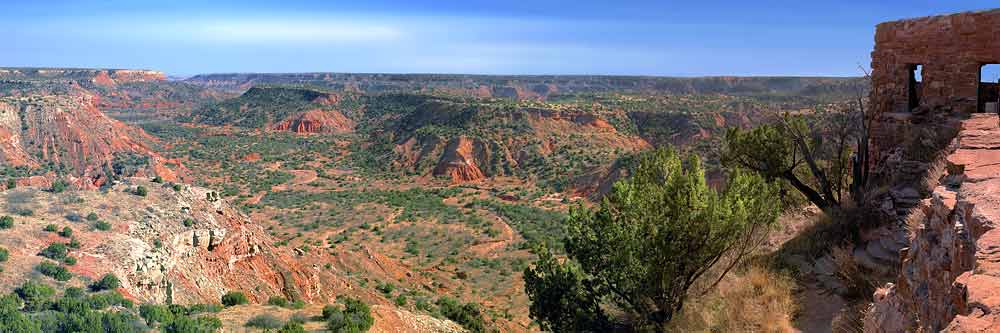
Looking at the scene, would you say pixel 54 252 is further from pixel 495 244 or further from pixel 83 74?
pixel 83 74

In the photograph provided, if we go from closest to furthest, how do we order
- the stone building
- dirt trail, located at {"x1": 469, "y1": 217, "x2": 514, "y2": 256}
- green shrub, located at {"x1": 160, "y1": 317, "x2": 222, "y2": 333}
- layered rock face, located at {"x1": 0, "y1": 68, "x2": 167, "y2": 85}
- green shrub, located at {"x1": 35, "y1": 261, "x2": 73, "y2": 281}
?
the stone building < green shrub, located at {"x1": 160, "y1": 317, "x2": 222, "y2": 333} < green shrub, located at {"x1": 35, "y1": 261, "x2": 73, "y2": 281} < dirt trail, located at {"x1": 469, "y1": 217, "x2": 514, "y2": 256} < layered rock face, located at {"x1": 0, "y1": 68, "x2": 167, "y2": 85}

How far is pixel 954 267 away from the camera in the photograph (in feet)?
13.3

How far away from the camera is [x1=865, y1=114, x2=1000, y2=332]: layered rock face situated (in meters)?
3.32

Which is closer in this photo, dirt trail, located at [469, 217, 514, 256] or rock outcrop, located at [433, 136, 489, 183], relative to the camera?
dirt trail, located at [469, 217, 514, 256]

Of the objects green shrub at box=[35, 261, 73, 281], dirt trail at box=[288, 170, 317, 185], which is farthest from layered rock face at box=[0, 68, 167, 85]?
green shrub at box=[35, 261, 73, 281]

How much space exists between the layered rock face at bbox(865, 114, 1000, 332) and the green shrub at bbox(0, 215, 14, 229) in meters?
18.7

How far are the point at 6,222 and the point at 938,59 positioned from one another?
70.6 ft

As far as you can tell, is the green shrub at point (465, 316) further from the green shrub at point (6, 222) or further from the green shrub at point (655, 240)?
the green shrub at point (6, 222)

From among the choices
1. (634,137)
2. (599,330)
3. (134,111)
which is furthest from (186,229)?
(134,111)

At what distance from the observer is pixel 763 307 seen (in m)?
10.2

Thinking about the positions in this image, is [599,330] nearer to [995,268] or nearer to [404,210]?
[995,268]

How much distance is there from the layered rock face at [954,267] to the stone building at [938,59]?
6.36 m

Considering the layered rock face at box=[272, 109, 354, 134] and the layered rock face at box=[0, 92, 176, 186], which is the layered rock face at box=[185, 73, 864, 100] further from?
the layered rock face at box=[0, 92, 176, 186]

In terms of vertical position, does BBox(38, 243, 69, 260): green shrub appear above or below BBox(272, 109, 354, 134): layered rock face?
below
